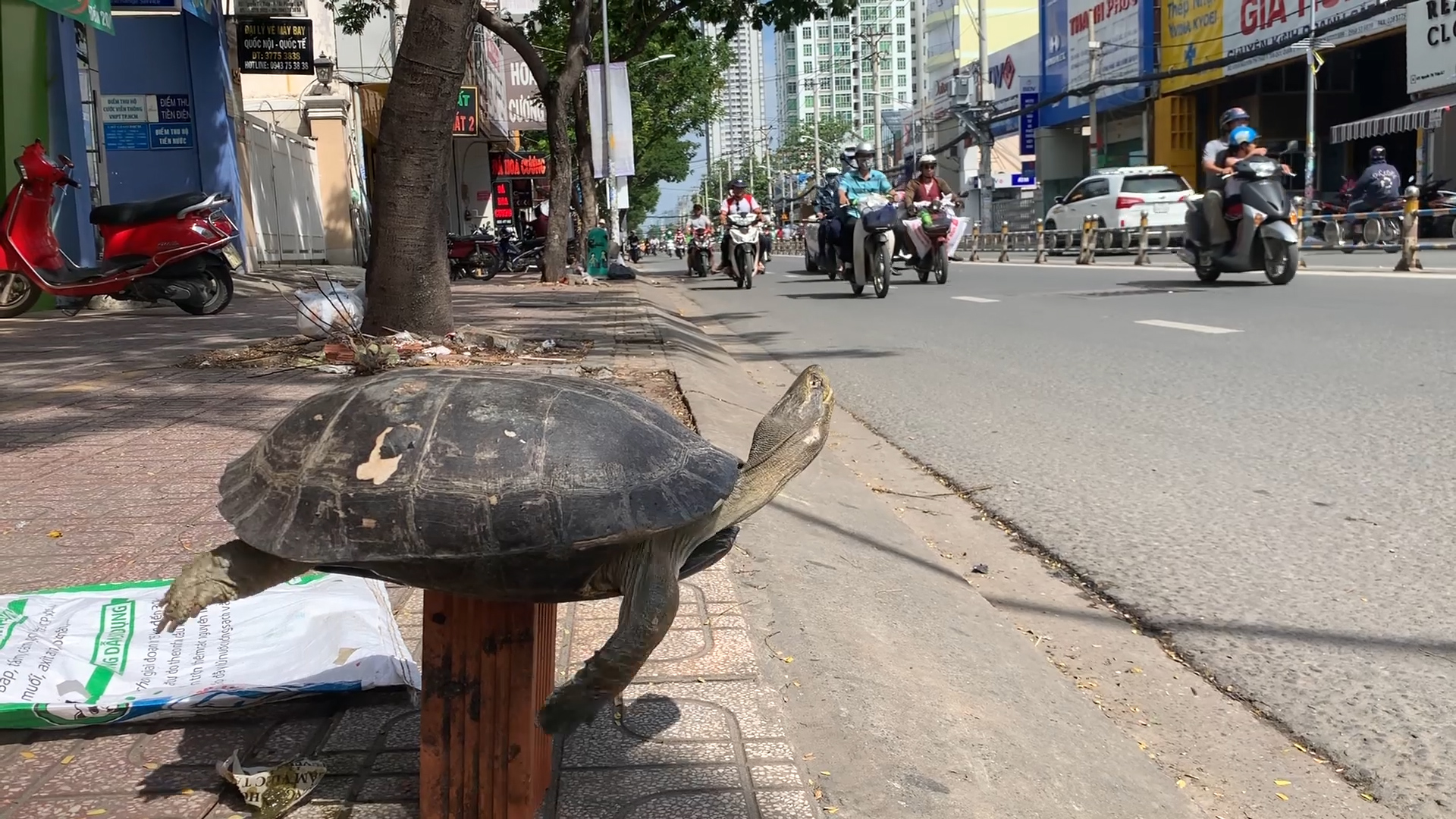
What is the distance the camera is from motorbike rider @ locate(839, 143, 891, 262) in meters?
14.1

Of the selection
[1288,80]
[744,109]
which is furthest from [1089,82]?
[744,109]

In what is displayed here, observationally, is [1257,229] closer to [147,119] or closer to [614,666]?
[614,666]

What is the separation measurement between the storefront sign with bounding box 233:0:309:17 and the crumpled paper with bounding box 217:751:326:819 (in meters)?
15.1

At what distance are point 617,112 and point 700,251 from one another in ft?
16.9

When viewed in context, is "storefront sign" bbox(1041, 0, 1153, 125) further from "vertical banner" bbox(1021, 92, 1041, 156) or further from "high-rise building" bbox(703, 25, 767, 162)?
"high-rise building" bbox(703, 25, 767, 162)

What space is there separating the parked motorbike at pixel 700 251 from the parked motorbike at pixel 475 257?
13.9 ft

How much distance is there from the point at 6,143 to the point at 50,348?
4112 mm

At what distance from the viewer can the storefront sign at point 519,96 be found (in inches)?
1340

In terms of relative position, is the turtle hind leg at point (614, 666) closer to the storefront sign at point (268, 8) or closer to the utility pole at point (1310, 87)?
the storefront sign at point (268, 8)

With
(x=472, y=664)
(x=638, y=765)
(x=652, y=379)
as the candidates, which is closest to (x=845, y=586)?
(x=638, y=765)

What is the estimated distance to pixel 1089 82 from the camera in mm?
39625

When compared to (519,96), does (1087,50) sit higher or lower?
higher

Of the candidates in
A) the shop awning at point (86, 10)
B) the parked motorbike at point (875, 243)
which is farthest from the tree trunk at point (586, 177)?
the shop awning at point (86, 10)

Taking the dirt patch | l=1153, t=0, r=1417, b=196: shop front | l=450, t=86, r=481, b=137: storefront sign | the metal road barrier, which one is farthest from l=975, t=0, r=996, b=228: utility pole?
the dirt patch
